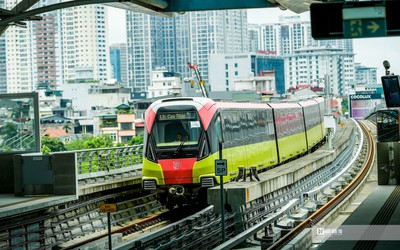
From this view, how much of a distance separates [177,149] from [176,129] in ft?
1.88

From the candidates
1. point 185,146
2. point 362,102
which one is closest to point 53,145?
point 362,102

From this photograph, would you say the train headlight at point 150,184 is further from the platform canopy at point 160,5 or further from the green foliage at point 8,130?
the platform canopy at point 160,5

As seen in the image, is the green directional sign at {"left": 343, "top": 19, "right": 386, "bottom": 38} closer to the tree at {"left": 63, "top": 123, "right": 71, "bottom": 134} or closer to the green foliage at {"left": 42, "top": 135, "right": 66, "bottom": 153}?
the green foliage at {"left": 42, "top": 135, "right": 66, "bottom": 153}

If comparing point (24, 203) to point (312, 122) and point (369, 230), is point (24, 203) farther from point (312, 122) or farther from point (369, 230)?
point (312, 122)

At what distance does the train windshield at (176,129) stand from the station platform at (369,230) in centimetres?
465

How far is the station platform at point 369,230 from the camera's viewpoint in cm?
1600

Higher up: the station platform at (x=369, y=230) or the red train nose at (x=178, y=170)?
the red train nose at (x=178, y=170)

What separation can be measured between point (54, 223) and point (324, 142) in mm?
38963

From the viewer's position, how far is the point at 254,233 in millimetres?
19984

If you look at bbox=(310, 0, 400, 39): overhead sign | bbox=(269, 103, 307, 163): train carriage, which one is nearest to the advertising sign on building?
bbox=(269, 103, 307, 163): train carriage

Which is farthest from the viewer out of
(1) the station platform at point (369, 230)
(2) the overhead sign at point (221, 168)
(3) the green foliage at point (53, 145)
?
(3) the green foliage at point (53, 145)

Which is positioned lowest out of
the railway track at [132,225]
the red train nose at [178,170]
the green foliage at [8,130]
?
the railway track at [132,225]

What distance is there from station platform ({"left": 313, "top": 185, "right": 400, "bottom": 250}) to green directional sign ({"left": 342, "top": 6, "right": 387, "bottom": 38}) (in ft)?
12.1

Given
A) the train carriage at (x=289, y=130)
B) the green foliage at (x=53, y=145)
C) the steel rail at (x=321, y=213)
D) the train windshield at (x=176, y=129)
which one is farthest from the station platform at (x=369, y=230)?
the green foliage at (x=53, y=145)
